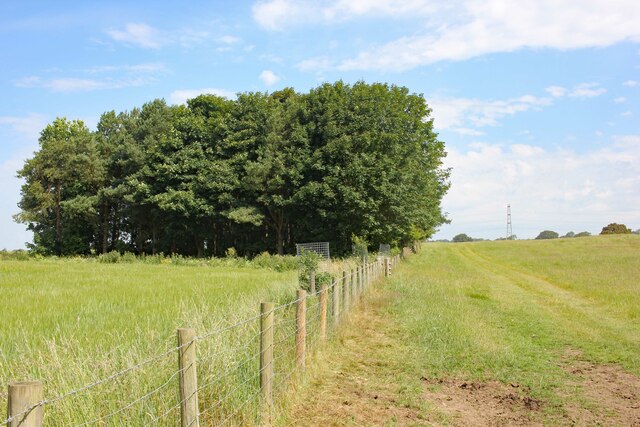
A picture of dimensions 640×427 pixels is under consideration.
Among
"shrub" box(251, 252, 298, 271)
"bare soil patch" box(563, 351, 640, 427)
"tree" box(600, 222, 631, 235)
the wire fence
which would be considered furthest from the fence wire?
"tree" box(600, 222, 631, 235)

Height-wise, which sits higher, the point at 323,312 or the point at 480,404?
the point at 323,312

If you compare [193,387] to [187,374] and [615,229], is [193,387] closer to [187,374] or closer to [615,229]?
[187,374]

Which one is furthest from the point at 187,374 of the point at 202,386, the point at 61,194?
the point at 61,194

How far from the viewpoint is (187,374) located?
13.5 feet

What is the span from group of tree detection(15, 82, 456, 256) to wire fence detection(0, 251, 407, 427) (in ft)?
94.9

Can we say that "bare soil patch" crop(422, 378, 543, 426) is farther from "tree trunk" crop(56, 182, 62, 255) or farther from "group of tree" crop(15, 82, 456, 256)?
"tree trunk" crop(56, 182, 62, 255)

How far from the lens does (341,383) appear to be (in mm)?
7562

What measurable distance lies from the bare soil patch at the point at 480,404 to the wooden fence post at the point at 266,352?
1841mm

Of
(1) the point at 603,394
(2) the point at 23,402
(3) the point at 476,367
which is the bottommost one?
(1) the point at 603,394

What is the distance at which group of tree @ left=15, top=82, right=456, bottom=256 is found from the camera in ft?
123

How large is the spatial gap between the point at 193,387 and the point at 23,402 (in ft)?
5.68

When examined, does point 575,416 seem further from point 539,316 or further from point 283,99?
point 283,99

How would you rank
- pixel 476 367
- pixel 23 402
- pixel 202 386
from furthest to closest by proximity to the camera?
pixel 476 367, pixel 202 386, pixel 23 402

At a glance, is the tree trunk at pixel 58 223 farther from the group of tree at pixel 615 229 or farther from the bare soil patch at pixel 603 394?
the group of tree at pixel 615 229
